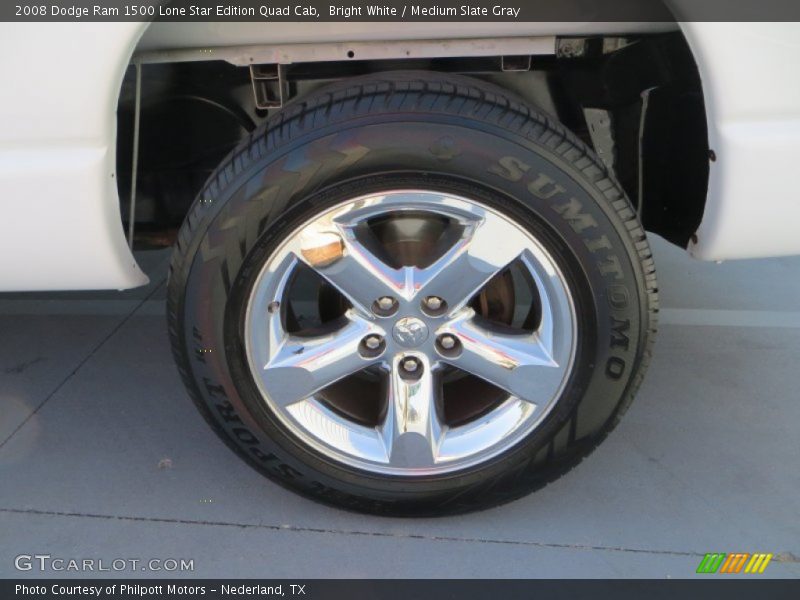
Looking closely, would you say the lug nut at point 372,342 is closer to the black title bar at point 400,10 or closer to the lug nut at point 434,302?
the lug nut at point 434,302

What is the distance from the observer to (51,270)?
72.5 inches

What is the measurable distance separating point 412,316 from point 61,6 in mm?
1039

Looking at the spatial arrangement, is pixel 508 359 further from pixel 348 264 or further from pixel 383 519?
pixel 383 519

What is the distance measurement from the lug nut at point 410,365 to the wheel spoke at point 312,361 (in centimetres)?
8

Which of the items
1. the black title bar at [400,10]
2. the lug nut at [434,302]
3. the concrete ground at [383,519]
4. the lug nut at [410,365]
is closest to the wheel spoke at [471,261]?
the lug nut at [434,302]

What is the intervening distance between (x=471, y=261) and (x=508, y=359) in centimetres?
27

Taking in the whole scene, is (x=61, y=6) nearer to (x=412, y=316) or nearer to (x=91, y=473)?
(x=412, y=316)

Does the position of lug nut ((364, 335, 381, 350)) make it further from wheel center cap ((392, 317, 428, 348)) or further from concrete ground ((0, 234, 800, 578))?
concrete ground ((0, 234, 800, 578))

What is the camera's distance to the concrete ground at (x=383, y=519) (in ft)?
6.38

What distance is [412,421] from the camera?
1953mm

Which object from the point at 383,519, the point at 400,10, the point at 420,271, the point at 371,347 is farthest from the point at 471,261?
the point at 383,519

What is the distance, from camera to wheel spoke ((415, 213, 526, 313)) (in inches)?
71.0

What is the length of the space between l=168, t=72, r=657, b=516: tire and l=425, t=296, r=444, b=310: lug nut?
51mm

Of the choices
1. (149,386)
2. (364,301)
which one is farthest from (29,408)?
(364,301)
